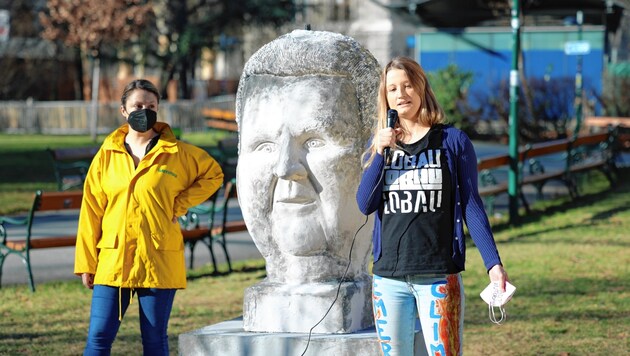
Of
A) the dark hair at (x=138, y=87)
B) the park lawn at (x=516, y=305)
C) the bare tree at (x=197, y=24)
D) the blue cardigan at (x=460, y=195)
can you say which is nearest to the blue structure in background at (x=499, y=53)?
the bare tree at (x=197, y=24)

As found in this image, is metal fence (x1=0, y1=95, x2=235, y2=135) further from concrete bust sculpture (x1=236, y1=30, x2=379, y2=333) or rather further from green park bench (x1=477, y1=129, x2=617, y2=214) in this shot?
concrete bust sculpture (x1=236, y1=30, x2=379, y2=333)

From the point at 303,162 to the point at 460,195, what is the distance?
1433 millimetres

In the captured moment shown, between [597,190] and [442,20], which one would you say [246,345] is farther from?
[442,20]

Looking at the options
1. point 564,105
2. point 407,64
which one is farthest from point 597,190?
point 407,64

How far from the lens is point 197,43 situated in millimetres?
42406

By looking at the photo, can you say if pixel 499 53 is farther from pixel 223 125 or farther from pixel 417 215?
pixel 417 215

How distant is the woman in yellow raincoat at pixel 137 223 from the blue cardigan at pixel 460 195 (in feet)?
5.00

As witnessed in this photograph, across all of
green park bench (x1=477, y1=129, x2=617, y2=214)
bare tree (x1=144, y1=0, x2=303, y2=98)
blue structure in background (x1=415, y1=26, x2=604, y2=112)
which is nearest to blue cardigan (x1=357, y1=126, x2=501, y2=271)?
green park bench (x1=477, y1=129, x2=617, y2=214)

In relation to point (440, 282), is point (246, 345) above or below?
below

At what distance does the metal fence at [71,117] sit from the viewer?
39.2 m

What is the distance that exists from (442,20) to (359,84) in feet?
92.0

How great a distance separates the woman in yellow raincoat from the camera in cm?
584

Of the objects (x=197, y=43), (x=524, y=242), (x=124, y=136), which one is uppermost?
(x=197, y=43)

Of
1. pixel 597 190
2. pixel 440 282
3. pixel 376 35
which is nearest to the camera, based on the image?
pixel 440 282
